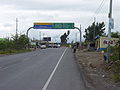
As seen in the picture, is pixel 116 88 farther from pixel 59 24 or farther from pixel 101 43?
pixel 59 24

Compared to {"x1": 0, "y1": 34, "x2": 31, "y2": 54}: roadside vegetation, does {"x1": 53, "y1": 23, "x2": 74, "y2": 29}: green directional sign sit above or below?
above

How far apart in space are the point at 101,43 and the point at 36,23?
18.8 metres

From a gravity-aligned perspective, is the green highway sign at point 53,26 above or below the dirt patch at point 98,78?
above

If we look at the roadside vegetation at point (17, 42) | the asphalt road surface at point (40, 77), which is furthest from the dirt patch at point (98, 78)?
the roadside vegetation at point (17, 42)

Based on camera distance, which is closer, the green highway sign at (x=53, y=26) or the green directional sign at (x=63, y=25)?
the green highway sign at (x=53, y=26)

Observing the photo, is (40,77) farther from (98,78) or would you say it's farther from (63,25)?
(63,25)

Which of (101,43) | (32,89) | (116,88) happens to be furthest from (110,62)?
(101,43)

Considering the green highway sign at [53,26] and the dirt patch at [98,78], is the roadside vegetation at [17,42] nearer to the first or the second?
the green highway sign at [53,26]

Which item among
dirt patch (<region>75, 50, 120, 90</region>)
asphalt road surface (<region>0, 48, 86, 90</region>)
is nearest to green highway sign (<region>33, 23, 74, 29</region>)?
dirt patch (<region>75, 50, 120, 90</region>)

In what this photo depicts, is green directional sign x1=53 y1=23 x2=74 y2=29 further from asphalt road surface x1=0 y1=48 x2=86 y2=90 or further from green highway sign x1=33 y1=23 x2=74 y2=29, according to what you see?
asphalt road surface x1=0 y1=48 x2=86 y2=90

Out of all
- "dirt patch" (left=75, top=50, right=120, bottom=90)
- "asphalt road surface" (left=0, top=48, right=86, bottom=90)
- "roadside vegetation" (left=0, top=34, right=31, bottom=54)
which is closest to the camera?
"asphalt road surface" (left=0, top=48, right=86, bottom=90)

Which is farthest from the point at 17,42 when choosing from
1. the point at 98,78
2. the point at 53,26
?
the point at 98,78

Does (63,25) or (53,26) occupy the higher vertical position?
(63,25)

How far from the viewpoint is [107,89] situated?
12.2 m
